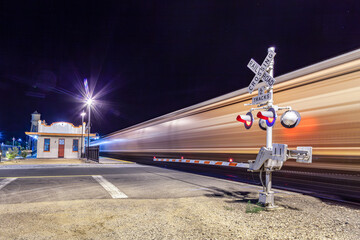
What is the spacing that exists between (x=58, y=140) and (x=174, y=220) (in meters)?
28.4

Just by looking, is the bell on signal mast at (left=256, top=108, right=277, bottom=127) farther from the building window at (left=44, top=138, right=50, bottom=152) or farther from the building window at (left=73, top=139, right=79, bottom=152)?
the building window at (left=73, top=139, right=79, bottom=152)

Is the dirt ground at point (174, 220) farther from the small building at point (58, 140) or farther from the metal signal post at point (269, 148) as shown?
the small building at point (58, 140)

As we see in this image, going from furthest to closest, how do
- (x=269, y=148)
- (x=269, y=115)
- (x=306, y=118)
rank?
(x=306, y=118), (x=269, y=148), (x=269, y=115)

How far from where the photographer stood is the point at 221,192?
676 centimetres

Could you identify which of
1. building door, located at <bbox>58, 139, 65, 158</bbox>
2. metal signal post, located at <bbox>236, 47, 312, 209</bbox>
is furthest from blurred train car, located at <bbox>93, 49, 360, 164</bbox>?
building door, located at <bbox>58, 139, 65, 158</bbox>

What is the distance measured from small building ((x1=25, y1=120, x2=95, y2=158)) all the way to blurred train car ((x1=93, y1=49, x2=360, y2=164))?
71.0ft

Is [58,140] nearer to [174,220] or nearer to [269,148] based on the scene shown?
[174,220]

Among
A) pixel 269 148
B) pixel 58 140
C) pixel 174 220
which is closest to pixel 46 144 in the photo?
pixel 58 140

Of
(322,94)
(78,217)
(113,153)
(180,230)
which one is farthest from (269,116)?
(113,153)

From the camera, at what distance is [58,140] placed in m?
28.9

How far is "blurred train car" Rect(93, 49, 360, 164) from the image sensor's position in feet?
14.9

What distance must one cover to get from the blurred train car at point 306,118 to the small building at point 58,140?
2163cm

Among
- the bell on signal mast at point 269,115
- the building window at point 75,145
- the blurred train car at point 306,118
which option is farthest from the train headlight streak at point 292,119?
the building window at point 75,145

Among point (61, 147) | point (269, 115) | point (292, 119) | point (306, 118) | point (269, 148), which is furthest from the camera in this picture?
point (61, 147)
